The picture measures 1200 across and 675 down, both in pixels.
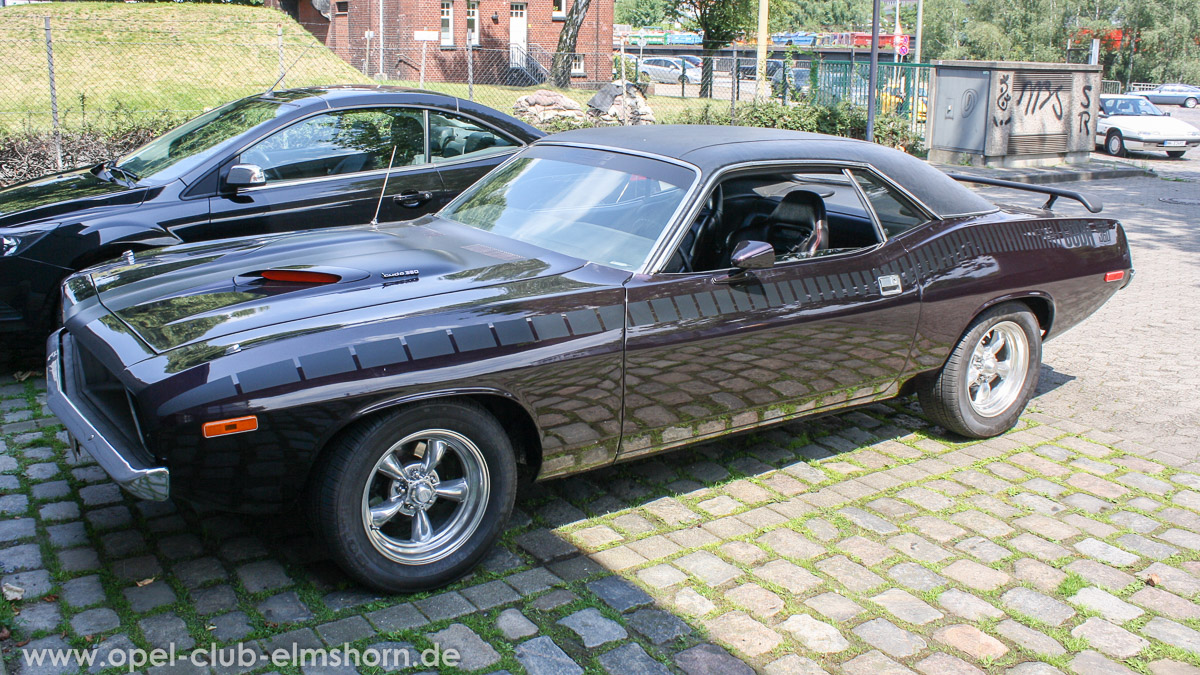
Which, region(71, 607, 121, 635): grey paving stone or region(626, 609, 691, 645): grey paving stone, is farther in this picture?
region(626, 609, 691, 645): grey paving stone

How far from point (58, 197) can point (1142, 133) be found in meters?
22.3

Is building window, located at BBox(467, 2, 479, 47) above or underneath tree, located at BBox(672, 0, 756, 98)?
underneath

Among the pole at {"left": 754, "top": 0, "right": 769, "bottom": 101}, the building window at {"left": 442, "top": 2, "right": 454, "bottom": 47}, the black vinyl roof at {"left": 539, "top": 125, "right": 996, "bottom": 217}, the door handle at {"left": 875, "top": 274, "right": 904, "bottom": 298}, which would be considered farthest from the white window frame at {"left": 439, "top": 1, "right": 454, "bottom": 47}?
the door handle at {"left": 875, "top": 274, "right": 904, "bottom": 298}

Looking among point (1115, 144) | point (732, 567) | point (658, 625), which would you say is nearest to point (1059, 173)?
point (1115, 144)

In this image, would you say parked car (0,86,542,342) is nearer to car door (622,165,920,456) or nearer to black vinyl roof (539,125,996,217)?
black vinyl roof (539,125,996,217)

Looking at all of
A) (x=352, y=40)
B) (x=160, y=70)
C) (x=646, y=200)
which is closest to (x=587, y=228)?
(x=646, y=200)

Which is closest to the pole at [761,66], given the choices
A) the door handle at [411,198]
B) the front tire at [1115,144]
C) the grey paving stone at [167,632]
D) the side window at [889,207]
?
the front tire at [1115,144]

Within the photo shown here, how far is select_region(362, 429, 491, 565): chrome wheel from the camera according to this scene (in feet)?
11.0

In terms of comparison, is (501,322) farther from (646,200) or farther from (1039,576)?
(1039,576)

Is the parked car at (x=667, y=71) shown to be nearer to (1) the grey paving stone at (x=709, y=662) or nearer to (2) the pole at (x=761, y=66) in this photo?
(2) the pole at (x=761, y=66)

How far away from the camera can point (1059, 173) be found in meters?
17.2

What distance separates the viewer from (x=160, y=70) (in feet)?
80.5

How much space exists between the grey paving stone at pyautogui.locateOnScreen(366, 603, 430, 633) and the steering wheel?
1.68 m

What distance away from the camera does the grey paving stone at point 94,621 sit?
3160 millimetres
